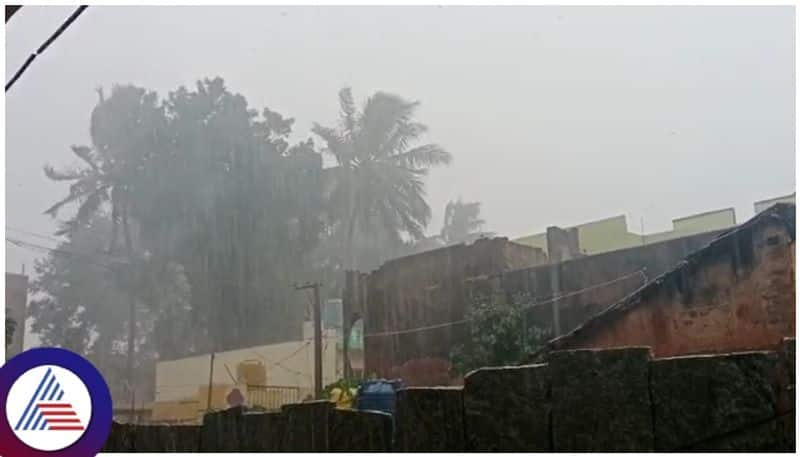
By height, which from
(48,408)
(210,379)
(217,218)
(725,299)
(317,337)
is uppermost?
(217,218)

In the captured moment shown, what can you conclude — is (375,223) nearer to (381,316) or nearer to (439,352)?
(381,316)

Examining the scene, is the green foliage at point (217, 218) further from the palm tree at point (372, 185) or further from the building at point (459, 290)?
the building at point (459, 290)

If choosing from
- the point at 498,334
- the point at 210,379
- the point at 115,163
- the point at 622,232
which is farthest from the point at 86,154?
the point at 622,232

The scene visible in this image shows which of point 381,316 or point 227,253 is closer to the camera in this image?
point 381,316

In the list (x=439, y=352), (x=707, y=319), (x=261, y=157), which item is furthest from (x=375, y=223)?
(x=707, y=319)

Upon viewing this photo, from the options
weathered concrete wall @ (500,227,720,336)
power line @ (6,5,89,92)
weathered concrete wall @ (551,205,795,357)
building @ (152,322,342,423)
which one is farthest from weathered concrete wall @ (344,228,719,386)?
power line @ (6,5,89,92)

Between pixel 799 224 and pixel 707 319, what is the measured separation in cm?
76

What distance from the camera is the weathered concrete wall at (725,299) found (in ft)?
13.8

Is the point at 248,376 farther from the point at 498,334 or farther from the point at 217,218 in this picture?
the point at 498,334

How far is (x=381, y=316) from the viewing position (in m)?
8.84

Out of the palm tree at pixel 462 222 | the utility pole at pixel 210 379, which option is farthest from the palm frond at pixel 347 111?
the utility pole at pixel 210 379

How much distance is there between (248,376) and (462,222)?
10.6ft

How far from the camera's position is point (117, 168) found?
35.2 ft

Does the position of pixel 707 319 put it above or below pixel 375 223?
below
